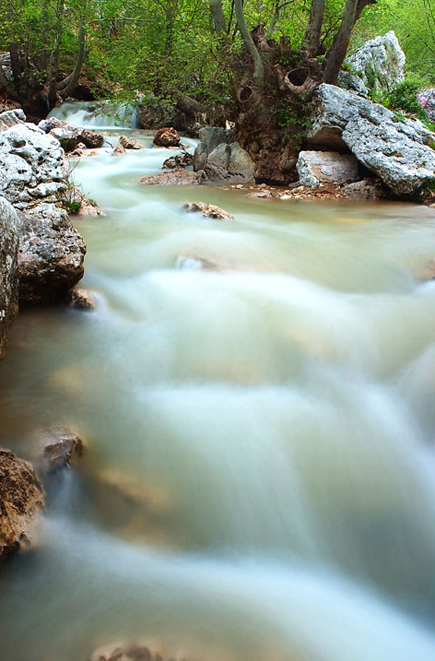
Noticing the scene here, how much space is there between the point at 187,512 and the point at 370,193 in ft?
26.5

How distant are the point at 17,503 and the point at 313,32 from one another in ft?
35.5

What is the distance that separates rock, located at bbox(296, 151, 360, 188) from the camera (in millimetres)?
9023

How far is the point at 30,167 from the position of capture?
471 cm

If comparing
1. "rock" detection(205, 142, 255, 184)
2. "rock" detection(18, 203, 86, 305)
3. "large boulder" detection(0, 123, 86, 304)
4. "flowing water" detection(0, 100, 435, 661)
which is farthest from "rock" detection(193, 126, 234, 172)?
"rock" detection(18, 203, 86, 305)

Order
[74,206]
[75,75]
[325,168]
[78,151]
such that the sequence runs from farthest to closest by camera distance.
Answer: [75,75] → [78,151] → [325,168] → [74,206]

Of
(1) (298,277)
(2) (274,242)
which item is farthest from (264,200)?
(1) (298,277)

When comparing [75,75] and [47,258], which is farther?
[75,75]

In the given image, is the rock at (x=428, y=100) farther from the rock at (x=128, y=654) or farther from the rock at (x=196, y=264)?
the rock at (x=128, y=654)

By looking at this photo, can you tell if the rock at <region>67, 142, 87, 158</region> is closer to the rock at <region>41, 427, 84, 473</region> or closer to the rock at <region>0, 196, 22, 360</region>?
the rock at <region>0, 196, 22, 360</region>

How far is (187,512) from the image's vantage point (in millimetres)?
2068

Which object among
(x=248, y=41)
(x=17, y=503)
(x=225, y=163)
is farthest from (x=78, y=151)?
(x=17, y=503)

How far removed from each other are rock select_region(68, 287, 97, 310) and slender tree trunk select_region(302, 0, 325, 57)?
28.8 ft

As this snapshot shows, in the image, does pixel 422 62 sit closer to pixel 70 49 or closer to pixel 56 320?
pixel 70 49

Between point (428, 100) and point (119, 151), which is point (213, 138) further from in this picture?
point (428, 100)
